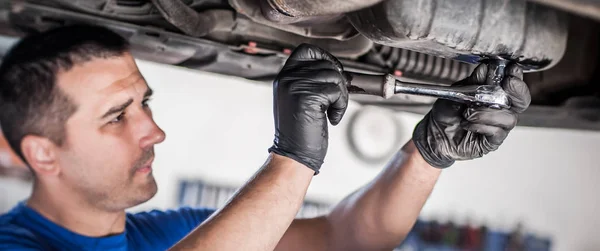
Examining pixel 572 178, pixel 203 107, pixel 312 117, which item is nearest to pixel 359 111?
pixel 203 107

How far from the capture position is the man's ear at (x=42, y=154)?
1.12 metres

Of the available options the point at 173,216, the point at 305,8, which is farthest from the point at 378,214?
the point at 305,8

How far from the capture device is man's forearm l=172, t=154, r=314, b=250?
0.81m

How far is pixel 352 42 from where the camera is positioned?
3.58 feet

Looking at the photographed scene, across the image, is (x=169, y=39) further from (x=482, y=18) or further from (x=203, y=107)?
(x=203, y=107)

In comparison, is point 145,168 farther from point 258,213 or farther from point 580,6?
point 580,6

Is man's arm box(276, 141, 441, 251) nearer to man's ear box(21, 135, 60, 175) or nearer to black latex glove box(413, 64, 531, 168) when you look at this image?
black latex glove box(413, 64, 531, 168)

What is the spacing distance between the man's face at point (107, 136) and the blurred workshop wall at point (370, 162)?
1726mm

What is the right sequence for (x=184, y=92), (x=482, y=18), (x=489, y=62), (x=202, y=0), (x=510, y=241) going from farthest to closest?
(x=510, y=241) < (x=184, y=92) < (x=202, y=0) < (x=489, y=62) < (x=482, y=18)

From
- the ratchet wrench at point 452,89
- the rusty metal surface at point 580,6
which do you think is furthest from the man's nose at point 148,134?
the rusty metal surface at point 580,6

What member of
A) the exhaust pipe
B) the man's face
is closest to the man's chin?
the man's face

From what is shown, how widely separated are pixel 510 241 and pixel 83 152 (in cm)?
303

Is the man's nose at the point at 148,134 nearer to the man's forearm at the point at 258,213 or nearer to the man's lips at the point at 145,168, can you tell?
the man's lips at the point at 145,168

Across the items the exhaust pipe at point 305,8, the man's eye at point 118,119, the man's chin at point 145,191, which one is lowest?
the man's chin at point 145,191
